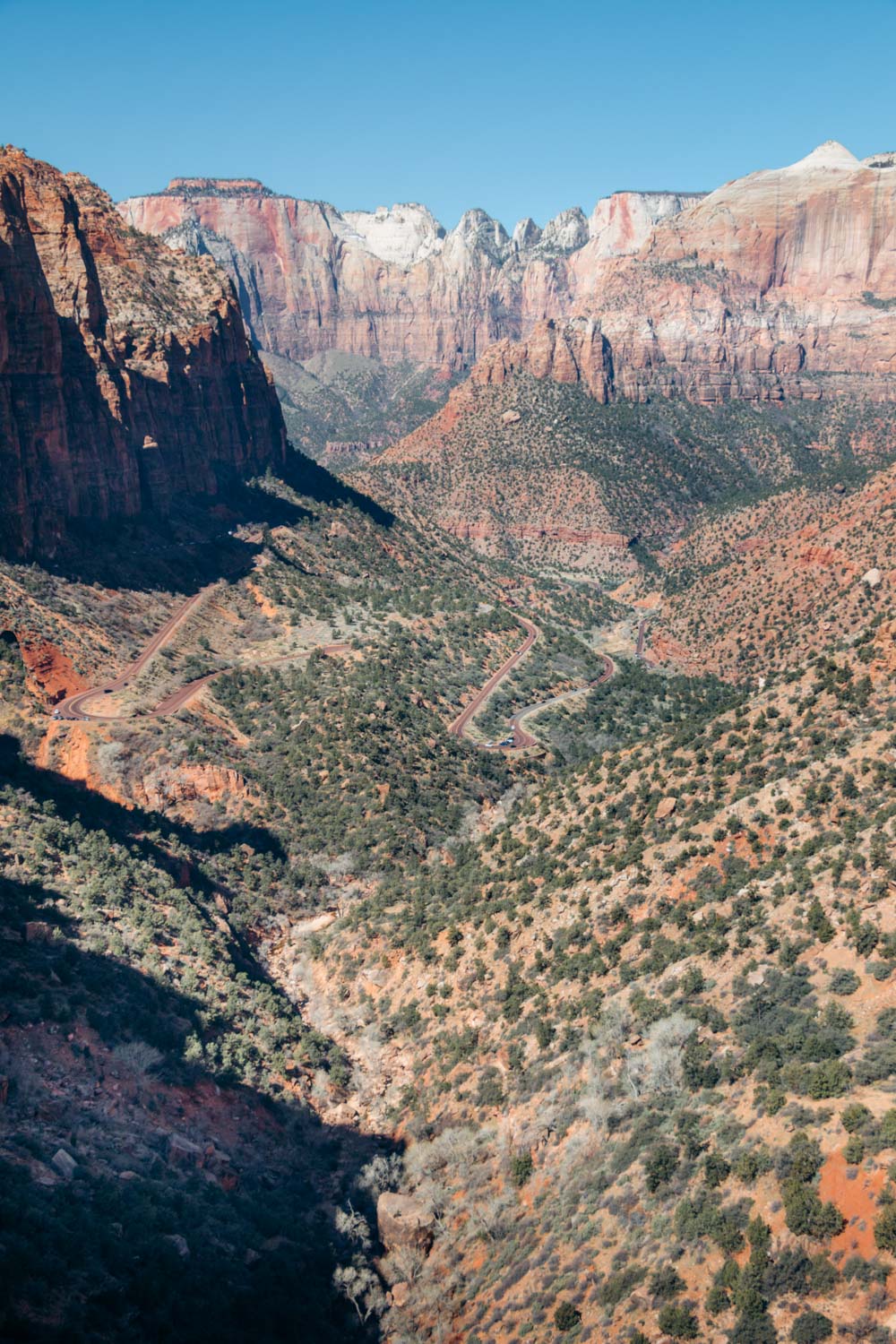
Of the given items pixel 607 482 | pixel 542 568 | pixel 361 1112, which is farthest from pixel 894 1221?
pixel 607 482

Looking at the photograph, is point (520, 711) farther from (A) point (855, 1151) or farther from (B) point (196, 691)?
(A) point (855, 1151)

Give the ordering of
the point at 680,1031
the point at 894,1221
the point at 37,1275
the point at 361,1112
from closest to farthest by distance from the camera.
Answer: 1. the point at 894,1221
2. the point at 37,1275
3. the point at 680,1031
4. the point at 361,1112

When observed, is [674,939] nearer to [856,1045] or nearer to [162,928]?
[856,1045]

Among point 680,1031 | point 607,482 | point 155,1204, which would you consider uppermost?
point 607,482

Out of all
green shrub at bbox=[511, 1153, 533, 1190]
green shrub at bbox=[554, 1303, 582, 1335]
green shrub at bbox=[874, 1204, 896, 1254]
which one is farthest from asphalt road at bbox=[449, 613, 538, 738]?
green shrub at bbox=[874, 1204, 896, 1254]

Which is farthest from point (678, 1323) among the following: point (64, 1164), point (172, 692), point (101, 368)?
point (101, 368)

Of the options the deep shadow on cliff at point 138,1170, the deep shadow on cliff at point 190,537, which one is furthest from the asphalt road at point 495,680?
the deep shadow on cliff at point 138,1170
